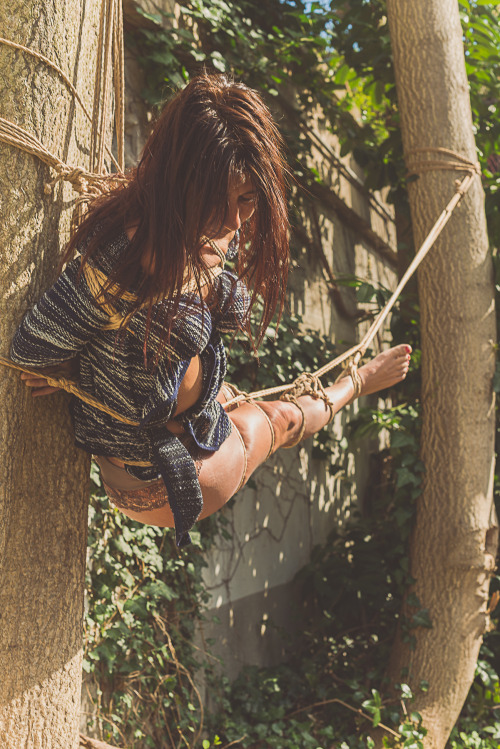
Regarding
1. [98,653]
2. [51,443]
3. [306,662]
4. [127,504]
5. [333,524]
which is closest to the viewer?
[51,443]

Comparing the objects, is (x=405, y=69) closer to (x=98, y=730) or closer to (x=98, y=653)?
(x=98, y=653)

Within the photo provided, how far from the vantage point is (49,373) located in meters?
1.19

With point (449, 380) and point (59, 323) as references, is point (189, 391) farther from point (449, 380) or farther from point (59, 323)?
point (449, 380)

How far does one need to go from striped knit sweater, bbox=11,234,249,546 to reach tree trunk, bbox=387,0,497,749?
1.69 metres

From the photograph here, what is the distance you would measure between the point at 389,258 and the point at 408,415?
7.45ft

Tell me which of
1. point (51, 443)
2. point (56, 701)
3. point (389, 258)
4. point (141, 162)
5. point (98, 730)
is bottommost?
point (98, 730)

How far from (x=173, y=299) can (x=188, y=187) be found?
0.60ft

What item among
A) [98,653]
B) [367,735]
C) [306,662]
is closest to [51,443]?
[98,653]

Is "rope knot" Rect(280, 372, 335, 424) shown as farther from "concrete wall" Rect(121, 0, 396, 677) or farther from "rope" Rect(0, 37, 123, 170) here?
"concrete wall" Rect(121, 0, 396, 677)

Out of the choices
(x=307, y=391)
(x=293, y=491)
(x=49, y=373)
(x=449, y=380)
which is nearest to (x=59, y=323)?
(x=49, y=373)

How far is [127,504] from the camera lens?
1.35 m

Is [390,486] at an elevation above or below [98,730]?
above

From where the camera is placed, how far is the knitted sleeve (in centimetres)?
111

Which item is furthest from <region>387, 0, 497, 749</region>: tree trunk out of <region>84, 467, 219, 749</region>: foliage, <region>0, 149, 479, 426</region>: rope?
A: <region>84, 467, 219, 749</region>: foliage
